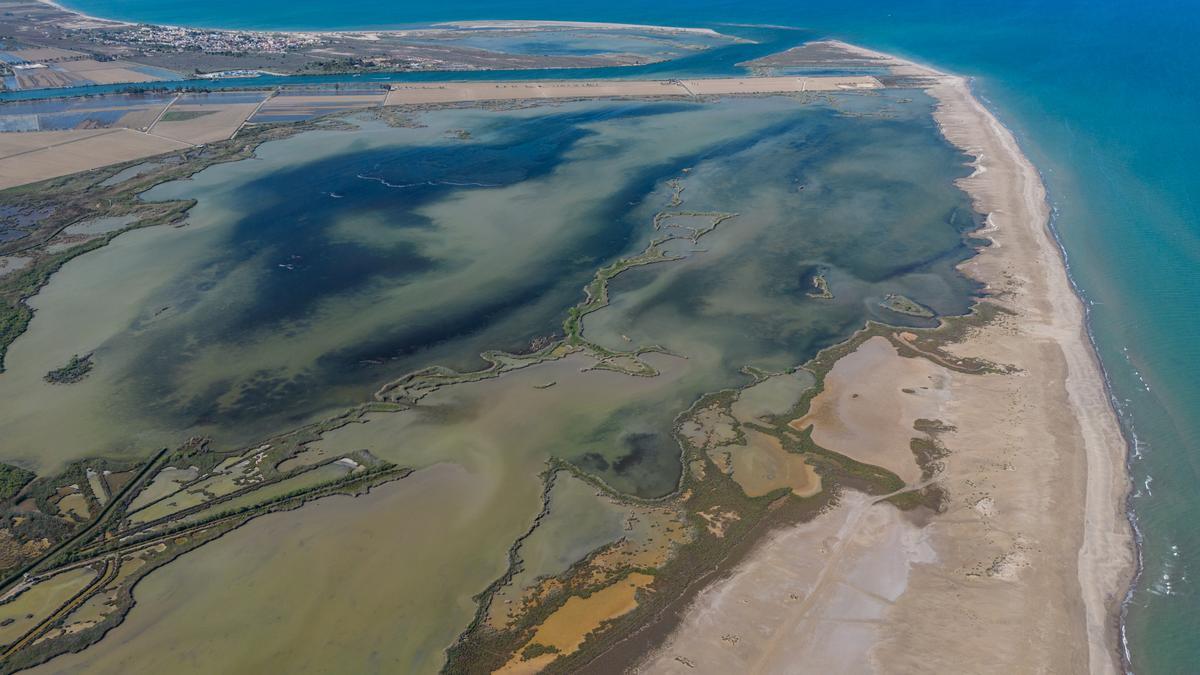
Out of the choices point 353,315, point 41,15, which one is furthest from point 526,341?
point 41,15

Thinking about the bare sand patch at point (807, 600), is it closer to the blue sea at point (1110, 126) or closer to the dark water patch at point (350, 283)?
the blue sea at point (1110, 126)

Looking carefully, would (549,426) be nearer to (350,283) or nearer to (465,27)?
(350,283)

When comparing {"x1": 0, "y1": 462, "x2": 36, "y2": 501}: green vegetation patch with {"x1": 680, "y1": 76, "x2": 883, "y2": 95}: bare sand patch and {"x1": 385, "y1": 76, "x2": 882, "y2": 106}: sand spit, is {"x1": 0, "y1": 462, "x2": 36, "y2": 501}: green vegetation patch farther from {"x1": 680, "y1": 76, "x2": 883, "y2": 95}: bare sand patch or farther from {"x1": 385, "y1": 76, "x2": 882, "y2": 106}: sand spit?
{"x1": 680, "y1": 76, "x2": 883, "y2": 95}: bare sand patch

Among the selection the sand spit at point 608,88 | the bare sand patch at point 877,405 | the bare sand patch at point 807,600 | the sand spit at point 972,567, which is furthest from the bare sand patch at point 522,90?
the bare sand patch at point 807,600

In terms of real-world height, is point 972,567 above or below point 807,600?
above

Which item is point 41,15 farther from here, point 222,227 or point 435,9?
point 222,227

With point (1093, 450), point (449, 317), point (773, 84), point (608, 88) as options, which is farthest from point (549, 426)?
point (773, 84)

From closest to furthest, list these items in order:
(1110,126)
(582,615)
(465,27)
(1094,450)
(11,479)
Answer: (582,615), (11,479), (1094,450), (1110,126), (465,27)
